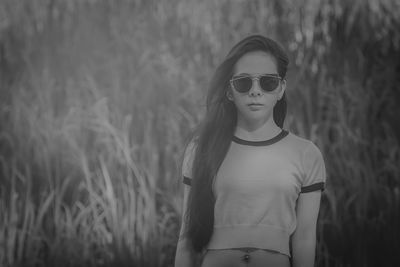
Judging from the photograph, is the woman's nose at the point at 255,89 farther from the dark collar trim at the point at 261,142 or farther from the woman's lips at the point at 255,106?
the dark collar trim at the point at 261,142

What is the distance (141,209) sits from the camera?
118 inches

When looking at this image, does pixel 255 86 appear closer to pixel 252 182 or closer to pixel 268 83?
pixel 268 83

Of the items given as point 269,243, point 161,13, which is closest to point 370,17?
point 161,13

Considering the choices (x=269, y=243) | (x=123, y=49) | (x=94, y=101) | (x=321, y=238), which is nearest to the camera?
(x=269, y=243)

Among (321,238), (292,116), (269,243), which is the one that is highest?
(292,116)

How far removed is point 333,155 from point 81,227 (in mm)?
1415

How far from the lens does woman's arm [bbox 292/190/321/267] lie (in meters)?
1.68

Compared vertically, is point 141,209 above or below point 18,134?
below

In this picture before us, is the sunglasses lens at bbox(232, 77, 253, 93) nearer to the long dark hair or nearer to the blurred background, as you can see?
the long dark hair

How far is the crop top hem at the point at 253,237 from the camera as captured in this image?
1.64 m

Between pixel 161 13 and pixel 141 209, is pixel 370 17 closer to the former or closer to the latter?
pixel 161 13

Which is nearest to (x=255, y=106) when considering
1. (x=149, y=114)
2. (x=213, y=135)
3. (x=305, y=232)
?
(x=213, y=135)

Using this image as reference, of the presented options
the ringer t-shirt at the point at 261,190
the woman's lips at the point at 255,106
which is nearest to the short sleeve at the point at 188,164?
the ringer t-shirt at the point at 261,190

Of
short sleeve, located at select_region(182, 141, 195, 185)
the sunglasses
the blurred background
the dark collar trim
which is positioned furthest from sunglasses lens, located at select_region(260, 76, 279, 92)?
the blurred background
